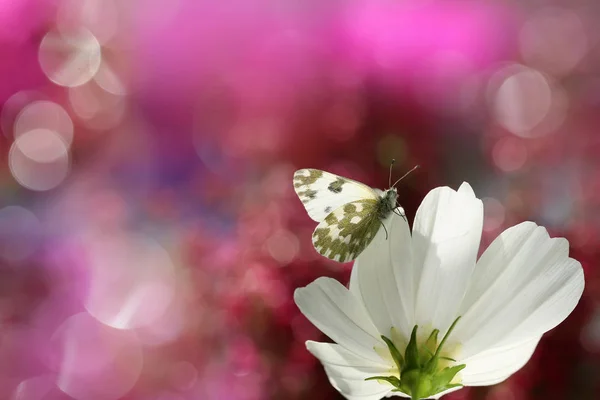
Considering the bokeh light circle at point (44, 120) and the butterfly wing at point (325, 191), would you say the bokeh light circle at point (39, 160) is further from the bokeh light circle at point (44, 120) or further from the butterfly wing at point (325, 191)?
the butterfly wing at point (325, 191)

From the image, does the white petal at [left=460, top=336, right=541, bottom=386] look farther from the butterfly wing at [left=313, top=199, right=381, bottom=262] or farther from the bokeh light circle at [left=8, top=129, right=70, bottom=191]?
the bokeh light circle at [left=8, top=129, right=70, bottom=191]

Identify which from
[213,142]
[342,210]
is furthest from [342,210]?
[213,142]

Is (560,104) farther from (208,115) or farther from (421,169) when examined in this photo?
(208,115)

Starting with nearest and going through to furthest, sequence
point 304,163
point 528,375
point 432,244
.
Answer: point 432,244
point 528,375
point 304,163

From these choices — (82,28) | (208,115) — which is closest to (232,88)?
(208,115)

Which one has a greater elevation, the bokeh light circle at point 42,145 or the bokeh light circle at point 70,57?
the bokeh light circle at point 70,57

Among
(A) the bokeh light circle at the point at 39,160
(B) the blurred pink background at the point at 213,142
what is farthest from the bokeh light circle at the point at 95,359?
(A) the bokeh light circle at the point at 39,160
